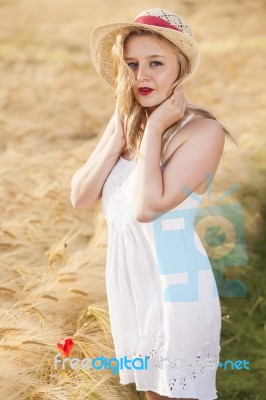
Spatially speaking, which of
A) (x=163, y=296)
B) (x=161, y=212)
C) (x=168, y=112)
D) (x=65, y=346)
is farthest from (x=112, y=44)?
(x=65, y=346)

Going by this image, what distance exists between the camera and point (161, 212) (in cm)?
217

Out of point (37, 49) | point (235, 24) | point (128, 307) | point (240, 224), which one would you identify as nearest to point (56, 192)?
point (240, 224)

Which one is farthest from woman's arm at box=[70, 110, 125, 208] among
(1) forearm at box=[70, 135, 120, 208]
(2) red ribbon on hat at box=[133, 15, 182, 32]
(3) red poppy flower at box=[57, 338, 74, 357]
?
(3) red poppy flower at box=[57, 338, 74, 357]

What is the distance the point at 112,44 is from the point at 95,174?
399 millimetres

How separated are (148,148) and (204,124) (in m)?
0.16

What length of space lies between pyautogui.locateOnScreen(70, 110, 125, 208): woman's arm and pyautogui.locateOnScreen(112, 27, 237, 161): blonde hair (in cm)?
3

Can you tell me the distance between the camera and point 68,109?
21.4 ft

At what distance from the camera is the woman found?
217 centimetres

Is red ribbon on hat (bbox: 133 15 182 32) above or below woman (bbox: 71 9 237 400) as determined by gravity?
above

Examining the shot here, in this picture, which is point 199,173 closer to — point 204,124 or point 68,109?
point 204,124

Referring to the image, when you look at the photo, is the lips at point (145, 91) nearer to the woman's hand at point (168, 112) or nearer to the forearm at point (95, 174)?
the woman's hand at point (168, 112)

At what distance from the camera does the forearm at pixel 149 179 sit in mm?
2141

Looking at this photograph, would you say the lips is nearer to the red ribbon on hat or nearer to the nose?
the nose

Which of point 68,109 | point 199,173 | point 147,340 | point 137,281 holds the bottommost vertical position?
point 147,340
